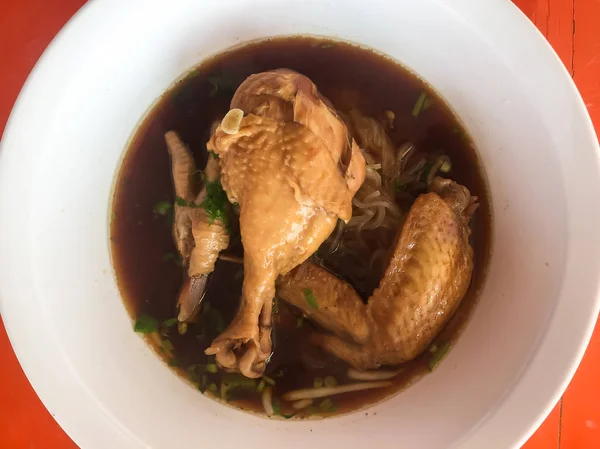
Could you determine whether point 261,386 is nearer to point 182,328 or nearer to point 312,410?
point 312,410

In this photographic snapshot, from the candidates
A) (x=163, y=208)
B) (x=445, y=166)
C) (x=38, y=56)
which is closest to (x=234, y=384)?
(x=163, y=208)

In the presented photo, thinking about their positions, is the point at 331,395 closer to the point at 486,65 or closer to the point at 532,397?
the point at 532,397

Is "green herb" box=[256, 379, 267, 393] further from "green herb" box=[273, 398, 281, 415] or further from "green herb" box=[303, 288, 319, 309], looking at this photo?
"green herb" box=[303, 288, 319, 309]

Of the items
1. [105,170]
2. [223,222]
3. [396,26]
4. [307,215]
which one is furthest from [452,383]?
[105,170]

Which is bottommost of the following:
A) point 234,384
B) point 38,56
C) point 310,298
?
point 234,384

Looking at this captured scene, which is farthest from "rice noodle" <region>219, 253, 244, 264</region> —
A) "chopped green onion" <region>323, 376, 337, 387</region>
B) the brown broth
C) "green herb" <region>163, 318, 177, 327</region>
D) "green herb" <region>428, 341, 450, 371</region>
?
"green herb" <region>428, 341, 450, 371</region>

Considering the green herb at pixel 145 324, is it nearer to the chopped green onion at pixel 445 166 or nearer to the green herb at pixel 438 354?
the green herb at pixel 438 354
